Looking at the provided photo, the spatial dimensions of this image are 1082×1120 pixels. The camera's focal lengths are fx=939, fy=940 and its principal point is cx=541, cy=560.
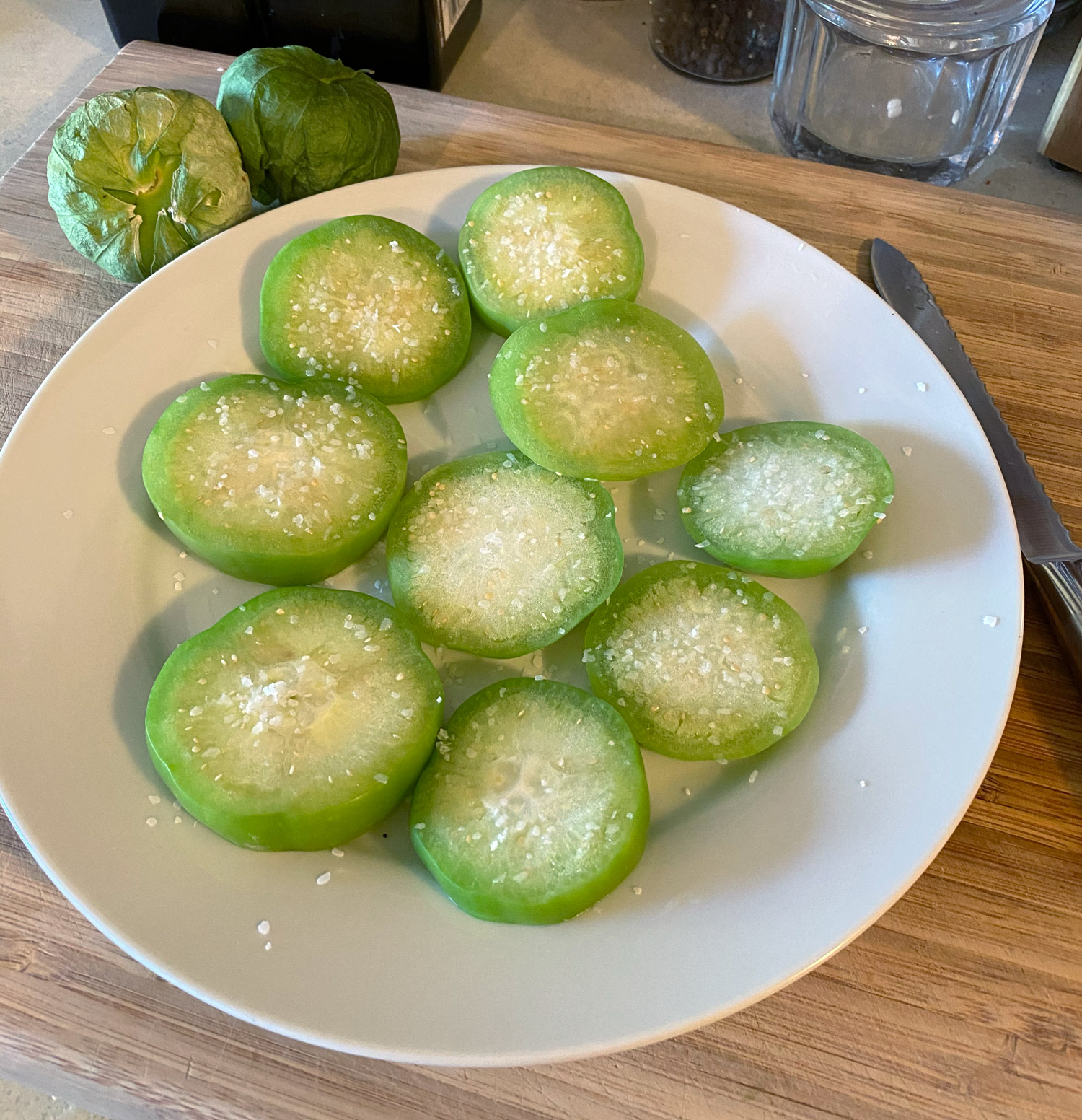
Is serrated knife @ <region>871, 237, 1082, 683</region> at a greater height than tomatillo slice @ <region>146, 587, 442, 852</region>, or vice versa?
serrated knife @ <region>871, 237, 1082, 683</region>

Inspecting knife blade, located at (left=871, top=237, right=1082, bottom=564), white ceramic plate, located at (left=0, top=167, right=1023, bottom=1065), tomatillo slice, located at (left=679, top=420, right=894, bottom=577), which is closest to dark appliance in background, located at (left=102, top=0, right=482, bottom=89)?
white ceramic plate, located at (left=0, top=167, right=1023, bottom=1065)

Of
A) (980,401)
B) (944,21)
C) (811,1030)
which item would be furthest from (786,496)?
(944,21)

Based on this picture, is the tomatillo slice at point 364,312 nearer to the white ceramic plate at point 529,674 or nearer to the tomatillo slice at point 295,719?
the white ceramic plate at point 529,674

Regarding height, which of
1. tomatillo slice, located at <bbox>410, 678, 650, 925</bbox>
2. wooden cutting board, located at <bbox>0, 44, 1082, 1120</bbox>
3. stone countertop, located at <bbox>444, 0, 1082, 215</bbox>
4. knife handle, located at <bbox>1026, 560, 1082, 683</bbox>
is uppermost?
stone countertop, located at <bbox>444, 0, 1082, 215</bbox>

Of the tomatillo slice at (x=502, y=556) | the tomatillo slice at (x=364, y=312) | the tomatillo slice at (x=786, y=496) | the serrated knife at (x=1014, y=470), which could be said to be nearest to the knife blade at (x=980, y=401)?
the serrated knife at (x=1014, y=470)

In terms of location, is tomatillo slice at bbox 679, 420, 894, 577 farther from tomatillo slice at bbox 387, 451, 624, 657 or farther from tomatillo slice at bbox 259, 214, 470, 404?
tomatillo slice at bbox 259, 214, 470, 404

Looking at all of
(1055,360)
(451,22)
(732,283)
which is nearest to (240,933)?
(732,283)
